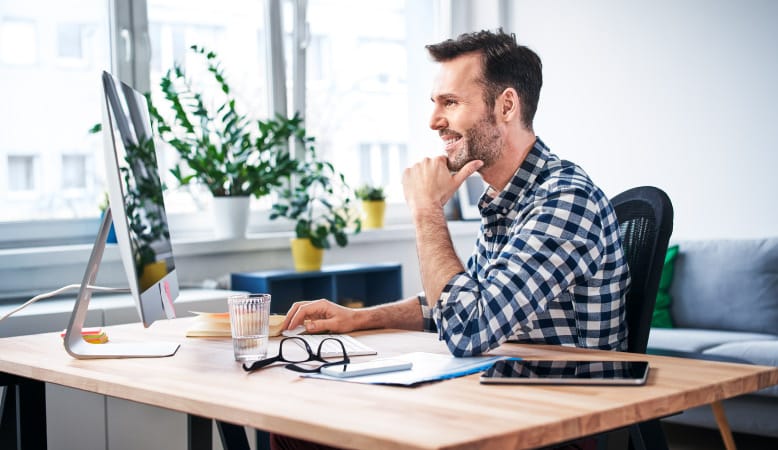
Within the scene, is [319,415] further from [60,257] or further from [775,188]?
[775,188]

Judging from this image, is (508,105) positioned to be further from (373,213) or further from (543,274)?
(373,213)

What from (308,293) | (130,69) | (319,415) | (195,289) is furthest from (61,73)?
(319,415)

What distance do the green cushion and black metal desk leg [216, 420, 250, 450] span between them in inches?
105

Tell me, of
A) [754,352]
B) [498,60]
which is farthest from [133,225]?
[754,352]

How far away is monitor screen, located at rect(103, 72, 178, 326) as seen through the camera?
5.19 ft

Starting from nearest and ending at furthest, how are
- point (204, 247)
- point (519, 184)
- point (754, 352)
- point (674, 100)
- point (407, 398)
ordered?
point (407, 398)
point (519, 184)
point (754, 352)
point (204, 247)
point (674, 100)

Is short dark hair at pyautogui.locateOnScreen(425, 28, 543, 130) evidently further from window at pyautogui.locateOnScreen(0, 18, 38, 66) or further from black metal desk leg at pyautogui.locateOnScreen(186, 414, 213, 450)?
window at pyautogui.locateOnScreen(0, 18, 38, 66)

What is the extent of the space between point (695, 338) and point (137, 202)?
2.74 m

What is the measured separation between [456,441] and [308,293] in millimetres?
3208

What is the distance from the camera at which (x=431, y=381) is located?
1.39 meters

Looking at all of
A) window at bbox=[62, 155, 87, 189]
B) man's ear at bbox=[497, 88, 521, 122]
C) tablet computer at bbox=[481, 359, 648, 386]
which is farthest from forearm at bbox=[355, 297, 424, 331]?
window at bbox=[62, 155, 87, 189]

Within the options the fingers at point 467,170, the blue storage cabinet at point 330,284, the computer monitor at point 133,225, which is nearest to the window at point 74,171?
the blue storage cabinet at point 330,284

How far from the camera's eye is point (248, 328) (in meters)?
1.66

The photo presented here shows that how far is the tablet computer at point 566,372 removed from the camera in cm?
134
